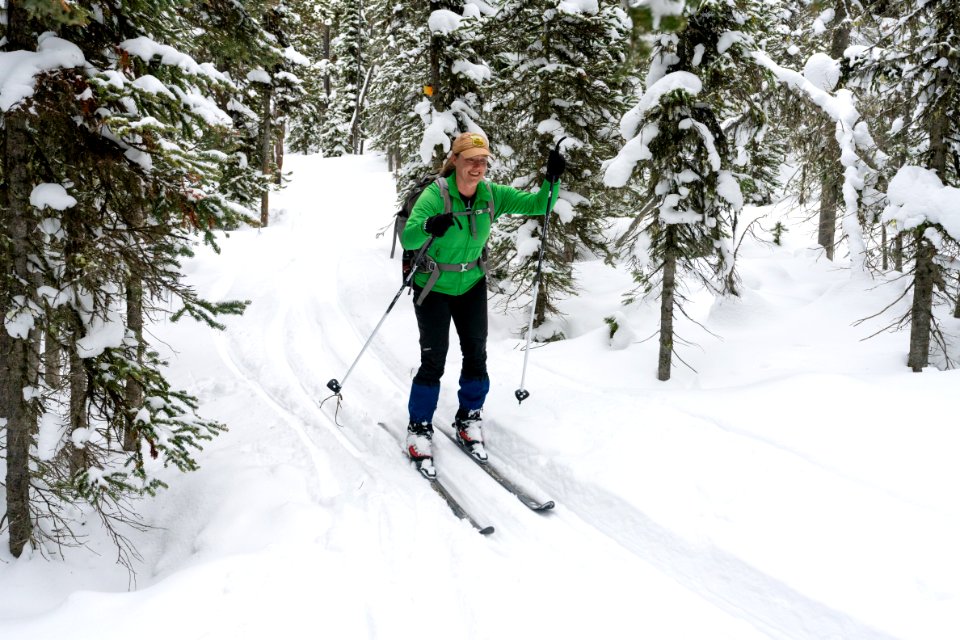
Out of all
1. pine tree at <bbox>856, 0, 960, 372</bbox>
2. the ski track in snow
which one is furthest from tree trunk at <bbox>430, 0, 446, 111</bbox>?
pine tree at <bbox>856, 0, 960, 372</bbox>

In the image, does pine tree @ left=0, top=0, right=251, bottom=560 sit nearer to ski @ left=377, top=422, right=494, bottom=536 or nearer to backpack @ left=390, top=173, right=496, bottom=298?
backpack @ left=390, top=173, right=496, bottom=298

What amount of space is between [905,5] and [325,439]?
9.51 m

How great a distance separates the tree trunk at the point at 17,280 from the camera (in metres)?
4.03

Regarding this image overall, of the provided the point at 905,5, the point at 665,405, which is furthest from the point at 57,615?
the point at 905,5

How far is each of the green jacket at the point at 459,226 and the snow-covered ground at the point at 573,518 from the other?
5.90 feet

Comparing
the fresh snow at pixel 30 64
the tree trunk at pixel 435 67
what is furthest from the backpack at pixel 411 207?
the tree trunk at pixel 435 67

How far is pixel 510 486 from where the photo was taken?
513cm

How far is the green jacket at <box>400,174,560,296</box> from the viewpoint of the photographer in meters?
5.11

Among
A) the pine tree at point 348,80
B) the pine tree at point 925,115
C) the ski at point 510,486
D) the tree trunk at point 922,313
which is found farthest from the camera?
the pine tree at point 348,80

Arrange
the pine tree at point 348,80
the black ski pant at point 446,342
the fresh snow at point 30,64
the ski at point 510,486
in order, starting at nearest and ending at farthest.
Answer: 1. the fresh snow at point 30,64
2. the ski at point 510,486
3. the black ski pant at point 446,342
4. the pine tree at point 348,80

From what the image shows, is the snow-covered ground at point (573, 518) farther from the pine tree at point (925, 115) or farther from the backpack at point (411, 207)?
the backpack at point (411, 207)

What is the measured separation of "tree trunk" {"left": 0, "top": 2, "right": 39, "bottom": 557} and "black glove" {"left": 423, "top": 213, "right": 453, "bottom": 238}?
117 inches

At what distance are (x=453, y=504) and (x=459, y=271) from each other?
7.13ft

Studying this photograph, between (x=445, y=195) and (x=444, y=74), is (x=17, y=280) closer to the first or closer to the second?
(x=445, y=195)
